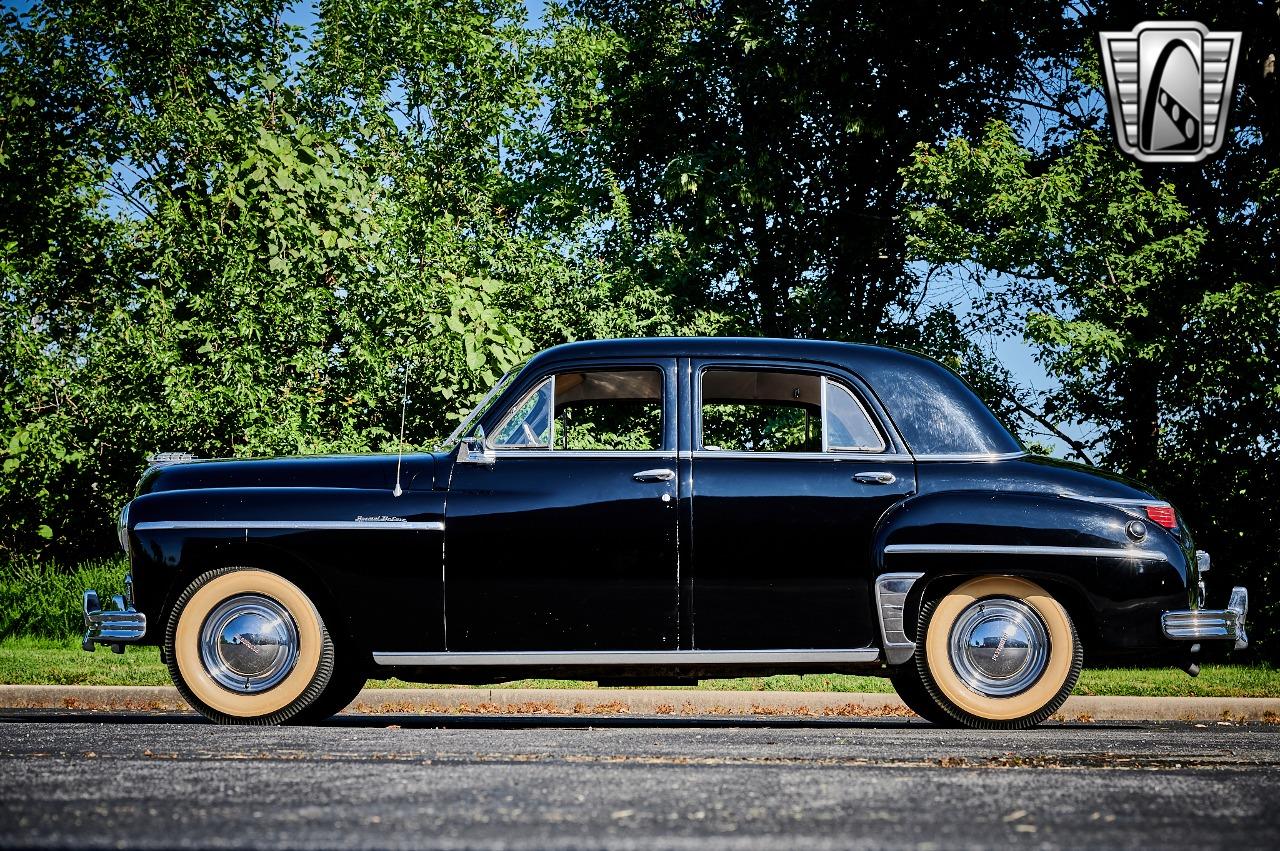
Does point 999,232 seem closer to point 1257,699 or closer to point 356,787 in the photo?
point 1257,699

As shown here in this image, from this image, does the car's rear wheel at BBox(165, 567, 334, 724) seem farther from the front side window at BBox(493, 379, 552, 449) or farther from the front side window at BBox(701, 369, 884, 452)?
the front side window at BBox(701, 369, 884, 452)

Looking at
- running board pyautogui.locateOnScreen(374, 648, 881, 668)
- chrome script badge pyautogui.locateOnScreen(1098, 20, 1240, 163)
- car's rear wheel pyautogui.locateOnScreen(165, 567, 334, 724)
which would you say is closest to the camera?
running board pyautogui.locateOnScreen(374, 648, 881, 668)

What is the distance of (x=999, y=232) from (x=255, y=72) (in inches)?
412

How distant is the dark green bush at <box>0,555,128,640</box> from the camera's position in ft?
55.3

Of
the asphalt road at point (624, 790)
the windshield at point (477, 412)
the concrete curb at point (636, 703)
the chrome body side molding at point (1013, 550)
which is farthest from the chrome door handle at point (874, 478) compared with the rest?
the concrete curb at point (636, 703)

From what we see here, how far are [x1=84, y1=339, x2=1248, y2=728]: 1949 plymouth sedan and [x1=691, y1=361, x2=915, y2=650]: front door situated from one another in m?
0.01

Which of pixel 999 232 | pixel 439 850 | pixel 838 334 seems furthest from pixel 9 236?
pixel 439 850

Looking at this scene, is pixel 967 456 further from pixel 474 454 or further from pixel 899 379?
pixel 474 454

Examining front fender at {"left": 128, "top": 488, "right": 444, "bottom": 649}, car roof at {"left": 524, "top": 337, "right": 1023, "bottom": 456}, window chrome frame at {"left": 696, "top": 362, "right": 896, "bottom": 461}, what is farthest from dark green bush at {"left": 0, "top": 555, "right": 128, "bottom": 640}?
window chrome frame at {"left": 696, "top": 362, "right": 896, "bottom": 461}

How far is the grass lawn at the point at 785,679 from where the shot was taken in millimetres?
10750

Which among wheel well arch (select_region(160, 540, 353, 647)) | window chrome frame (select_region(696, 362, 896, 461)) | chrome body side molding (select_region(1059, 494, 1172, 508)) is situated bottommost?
wheel well arch (select_region(160, 540, 353, 647))

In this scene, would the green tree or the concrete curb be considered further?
the green tree

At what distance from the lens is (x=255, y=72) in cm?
1989

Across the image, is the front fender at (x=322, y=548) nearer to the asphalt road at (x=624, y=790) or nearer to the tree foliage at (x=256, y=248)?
the asphalt road at (x=624, y=790)
